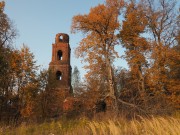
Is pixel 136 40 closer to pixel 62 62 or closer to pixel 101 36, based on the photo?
pixel 101 36

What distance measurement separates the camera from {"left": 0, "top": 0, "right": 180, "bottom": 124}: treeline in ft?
54.6

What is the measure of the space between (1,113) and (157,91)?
14826mm

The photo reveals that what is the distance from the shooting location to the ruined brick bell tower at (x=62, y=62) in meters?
34.6

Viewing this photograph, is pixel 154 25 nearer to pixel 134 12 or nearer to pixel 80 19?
pixel 134 12

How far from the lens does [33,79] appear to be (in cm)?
2527

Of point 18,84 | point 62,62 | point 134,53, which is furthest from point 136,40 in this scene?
point 62,62

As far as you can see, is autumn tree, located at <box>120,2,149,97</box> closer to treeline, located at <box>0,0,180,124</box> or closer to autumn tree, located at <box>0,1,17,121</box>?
treeline, located at <box>0,0,180,124</box>

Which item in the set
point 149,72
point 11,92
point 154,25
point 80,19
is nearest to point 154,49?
point 149,72

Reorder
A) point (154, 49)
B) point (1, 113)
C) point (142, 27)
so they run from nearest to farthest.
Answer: point (154, 49)
point (142, 27)
point (1, 113)

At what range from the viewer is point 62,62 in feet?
119

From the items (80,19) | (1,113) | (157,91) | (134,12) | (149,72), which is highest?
(134,12)

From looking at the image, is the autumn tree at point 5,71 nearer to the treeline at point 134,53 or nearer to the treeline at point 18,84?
the treeline at point 18,84

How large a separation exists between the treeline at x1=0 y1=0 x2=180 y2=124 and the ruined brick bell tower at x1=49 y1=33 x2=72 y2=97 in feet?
16.4

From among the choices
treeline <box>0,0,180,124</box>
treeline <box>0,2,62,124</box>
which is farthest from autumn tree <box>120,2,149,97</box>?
treeline <box>0,2,62,124</box>
